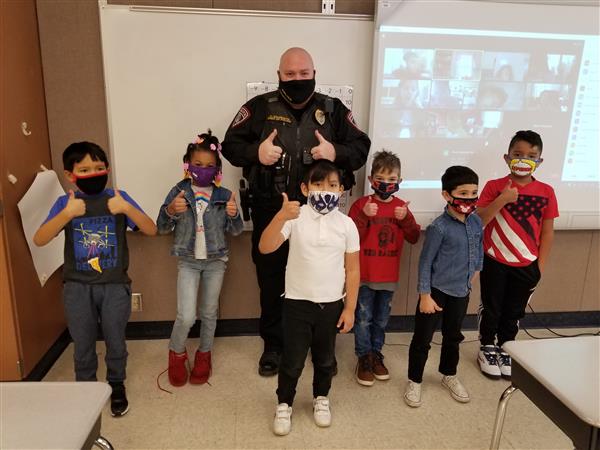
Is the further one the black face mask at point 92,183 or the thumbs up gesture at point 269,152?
the thumbs up gesture at point 269,152

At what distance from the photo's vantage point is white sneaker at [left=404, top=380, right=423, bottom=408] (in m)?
2.33

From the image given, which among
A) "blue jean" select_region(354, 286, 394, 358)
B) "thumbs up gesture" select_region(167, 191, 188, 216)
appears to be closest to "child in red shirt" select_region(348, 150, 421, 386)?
"blue jean" select_region(354, 286, 394, 358)

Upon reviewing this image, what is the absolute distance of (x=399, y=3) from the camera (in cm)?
260

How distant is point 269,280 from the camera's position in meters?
2.54

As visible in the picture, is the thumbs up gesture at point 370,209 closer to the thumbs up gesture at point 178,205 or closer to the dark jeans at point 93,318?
the thumbs up gesture at point 178,205

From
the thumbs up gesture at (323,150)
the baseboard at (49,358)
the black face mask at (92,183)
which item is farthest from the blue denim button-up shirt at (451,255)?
the baseboard at (49,358)

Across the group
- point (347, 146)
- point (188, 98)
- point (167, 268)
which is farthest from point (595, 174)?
point (167, 268)

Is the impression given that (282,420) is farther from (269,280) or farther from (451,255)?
(451,255)

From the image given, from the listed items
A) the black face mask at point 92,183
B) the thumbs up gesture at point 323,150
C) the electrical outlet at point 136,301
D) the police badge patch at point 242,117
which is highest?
the police badge patch at point 242,117

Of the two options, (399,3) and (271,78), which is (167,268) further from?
(399,3)

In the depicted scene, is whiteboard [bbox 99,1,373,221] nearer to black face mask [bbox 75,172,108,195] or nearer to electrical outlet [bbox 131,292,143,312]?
electrical outlet [bbox 131,292,143,312]

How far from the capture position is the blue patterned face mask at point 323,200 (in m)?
1.90

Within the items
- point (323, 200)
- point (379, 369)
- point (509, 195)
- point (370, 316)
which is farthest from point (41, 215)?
point (509, 195)

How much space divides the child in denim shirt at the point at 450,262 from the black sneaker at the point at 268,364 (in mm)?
757
